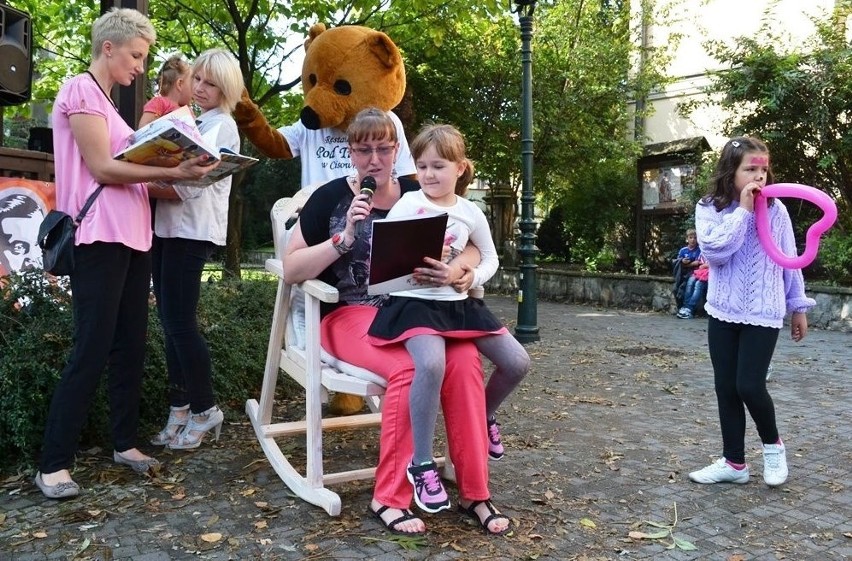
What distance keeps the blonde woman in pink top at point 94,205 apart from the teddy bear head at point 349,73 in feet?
5.23

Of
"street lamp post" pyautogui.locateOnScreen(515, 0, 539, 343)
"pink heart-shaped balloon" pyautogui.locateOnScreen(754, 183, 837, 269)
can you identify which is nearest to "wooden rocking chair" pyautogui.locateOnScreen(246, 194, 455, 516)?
"pink heart-shaped balloon" pyautogui.locateOnScreen(754, 183, 837, 269)

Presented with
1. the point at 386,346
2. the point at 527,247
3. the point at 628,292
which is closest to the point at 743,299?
the point at 386,346

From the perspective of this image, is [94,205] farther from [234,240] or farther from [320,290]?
[234,240]

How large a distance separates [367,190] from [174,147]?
820 mm

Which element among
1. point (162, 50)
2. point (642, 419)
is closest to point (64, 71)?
point (162, 50)

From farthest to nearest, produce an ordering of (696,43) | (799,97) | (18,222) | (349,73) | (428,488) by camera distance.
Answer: (696,43), (799,97), (18,222), (349,73), (428,488)

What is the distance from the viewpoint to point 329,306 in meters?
3.56

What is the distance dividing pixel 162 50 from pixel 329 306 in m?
8.47

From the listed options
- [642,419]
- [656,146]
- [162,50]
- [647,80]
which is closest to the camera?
[642,419]

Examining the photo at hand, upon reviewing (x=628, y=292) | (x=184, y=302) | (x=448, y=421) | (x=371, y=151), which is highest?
(x=371, y=151)

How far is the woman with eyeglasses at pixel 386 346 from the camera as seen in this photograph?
289 cm

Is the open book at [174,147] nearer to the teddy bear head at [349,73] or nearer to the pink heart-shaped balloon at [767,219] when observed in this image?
the teddy bear head at [349,73]

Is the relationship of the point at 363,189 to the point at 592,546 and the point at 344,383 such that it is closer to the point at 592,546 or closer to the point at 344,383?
the point at 344,383

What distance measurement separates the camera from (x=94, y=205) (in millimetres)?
3158
